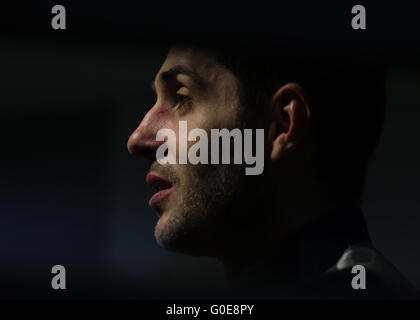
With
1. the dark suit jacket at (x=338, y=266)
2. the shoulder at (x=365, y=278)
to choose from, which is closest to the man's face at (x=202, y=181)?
the dark suit jacket at (x=338, y=266)

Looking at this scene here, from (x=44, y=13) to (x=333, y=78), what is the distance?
993 millimetres

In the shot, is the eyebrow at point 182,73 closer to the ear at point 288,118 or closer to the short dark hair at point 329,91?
the short dark hair at point 329,91

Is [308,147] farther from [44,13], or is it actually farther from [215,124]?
[44,13]

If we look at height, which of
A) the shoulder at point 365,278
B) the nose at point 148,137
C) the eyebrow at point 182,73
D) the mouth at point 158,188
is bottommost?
the shoulder at point 365,278

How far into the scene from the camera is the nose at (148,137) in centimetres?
233

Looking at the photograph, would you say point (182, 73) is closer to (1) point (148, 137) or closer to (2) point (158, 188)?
(1) point (148, 137)

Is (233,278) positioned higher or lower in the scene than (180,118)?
lower

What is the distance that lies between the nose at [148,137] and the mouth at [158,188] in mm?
65

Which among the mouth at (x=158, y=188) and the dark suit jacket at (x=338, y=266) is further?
the mouth at (x=158, y=188)

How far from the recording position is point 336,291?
7.32 feet

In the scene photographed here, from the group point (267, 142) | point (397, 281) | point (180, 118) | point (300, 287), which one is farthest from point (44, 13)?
point (397, 281)

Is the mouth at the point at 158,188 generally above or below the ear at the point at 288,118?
below

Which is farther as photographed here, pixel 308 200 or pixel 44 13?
pixel 44 13
